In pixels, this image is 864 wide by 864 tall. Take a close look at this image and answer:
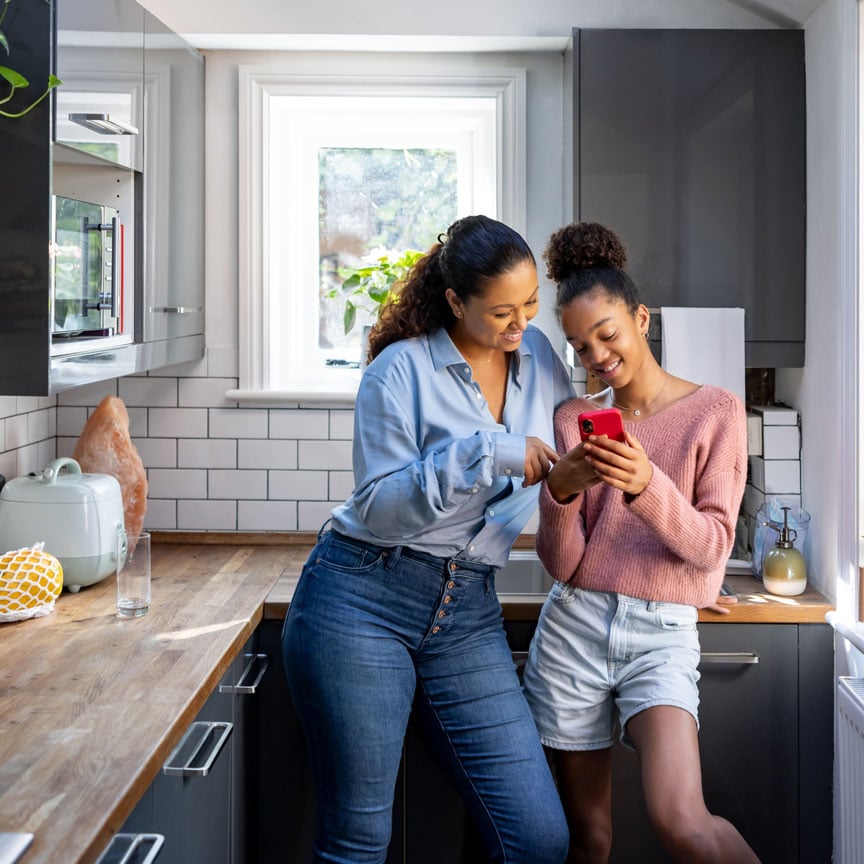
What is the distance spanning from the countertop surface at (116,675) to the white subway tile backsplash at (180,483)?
187 mm

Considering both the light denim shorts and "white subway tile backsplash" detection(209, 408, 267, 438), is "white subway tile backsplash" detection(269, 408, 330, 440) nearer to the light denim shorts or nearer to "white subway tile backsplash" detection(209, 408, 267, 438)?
"white subway tile backsplash" detection(209, 408, 267, 438)

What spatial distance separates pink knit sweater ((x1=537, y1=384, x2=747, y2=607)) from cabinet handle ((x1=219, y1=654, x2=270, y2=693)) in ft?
2.24

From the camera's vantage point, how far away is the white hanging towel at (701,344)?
2.66 meters

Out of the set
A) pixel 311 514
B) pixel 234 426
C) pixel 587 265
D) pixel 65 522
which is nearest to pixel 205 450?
pixel 234 426

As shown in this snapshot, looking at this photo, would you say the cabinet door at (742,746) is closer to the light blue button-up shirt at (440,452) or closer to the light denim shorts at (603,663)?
the light denim shorts at (603,663)

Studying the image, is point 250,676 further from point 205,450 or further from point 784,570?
point 784,570

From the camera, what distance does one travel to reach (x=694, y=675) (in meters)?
2.15

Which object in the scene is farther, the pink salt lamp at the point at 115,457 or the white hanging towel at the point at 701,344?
the pink salt lamp at the point at 115,457

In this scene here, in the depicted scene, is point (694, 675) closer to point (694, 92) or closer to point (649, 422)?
point (649, 422)

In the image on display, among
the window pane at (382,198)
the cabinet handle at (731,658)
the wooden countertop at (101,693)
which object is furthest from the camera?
the window pane at (382,198)

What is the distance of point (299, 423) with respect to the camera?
10.6 feet

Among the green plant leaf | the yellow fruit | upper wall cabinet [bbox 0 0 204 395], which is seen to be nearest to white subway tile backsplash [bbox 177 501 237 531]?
upper wall cabinet [bbox 0 0 204 395]

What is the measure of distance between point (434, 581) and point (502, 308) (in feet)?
1.72

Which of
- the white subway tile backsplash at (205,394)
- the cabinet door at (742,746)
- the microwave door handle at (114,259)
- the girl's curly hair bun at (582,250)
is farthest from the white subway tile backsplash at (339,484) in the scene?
the girl's curly hair bun at (582,250)
